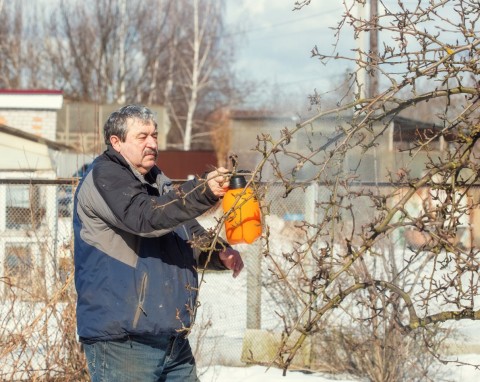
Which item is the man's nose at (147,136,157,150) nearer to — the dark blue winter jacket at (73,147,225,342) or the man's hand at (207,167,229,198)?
the dark blue winter jacket at (73,147,225,342)

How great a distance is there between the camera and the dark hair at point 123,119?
12.0ft

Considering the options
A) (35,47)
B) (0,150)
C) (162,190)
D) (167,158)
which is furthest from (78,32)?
(162,190)

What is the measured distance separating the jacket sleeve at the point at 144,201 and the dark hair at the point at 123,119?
182 mm

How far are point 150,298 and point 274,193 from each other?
423 cm

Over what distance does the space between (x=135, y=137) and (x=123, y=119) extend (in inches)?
3.9

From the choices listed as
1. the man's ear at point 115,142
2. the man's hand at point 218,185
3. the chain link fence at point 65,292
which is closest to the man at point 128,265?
the man's ear at point 115,142

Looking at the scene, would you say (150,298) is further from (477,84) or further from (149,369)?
(477,84)

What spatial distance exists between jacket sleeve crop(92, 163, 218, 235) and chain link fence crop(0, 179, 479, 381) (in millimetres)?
287

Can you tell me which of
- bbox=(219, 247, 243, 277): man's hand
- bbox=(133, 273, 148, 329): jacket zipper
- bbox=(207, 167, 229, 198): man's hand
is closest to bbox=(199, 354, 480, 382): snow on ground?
bbox=(219, 247, 243, 277): man's hand

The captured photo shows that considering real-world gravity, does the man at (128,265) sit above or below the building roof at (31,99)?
below

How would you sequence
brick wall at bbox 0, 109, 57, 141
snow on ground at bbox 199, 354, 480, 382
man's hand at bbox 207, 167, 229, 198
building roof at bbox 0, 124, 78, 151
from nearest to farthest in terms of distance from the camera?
man's hand at bbox 207, 167, 229, 198, snow on ground at bbox 199, 354, 480, 382, building roof at bbox 0, 124, 78, 151, brick wall at bbox 0, 109, 57, 141

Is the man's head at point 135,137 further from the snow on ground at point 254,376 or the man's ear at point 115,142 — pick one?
the snow on ground at point 254,376

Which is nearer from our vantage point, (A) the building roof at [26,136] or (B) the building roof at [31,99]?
(A) the building roof at [26,136]

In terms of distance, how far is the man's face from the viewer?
364 centimetres
